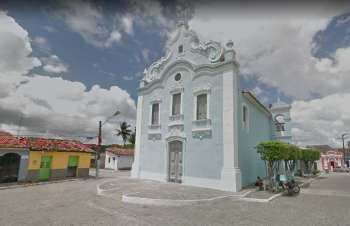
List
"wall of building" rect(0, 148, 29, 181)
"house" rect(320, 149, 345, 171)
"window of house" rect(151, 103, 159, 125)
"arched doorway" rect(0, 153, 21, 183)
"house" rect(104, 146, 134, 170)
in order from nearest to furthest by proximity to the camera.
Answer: "wall of building" rect(0, 148, 29, 181) → "arched doorway" rect(0, 153, 21, 183) → "window of house" rect(151, 103, 159, 125) → "house" rect(104, 146, 134, 170) → "house" rect(320, 149, 345, 171)

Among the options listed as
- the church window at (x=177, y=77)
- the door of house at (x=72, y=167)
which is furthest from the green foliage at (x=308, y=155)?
the door of house at (x=72, y=167)

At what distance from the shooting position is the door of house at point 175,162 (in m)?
13.8

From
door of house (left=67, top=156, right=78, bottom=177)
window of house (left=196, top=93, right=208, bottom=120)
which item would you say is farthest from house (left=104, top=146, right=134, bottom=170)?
window of house (left=196, top=93, right=208, bottom=120)

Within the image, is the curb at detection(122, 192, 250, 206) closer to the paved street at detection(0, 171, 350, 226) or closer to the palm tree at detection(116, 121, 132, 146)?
the paved street at detection(0, 171, 350, 226)

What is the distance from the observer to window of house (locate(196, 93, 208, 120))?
1335cm

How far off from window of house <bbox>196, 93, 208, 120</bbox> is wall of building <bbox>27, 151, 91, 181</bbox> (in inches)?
429

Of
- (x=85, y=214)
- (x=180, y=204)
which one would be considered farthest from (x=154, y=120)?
(x=85, y=214)

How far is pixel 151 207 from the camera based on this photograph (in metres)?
7.71

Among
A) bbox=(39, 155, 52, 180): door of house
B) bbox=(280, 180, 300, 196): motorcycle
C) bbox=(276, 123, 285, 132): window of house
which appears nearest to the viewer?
bbox=(280, 180, 300, 196): motorcycle

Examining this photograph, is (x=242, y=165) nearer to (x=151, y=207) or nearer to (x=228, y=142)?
(x=228, y=142)

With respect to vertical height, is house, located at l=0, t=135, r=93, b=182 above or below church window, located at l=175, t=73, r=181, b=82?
below

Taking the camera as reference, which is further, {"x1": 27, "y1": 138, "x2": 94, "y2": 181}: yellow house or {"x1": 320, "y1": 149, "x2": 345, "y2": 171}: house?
{"x1": 320, "y1": 149, "x2": 345, "y2": 171}: house

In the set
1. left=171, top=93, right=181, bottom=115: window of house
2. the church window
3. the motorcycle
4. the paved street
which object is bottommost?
the paved street

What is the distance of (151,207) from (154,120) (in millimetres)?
9148
